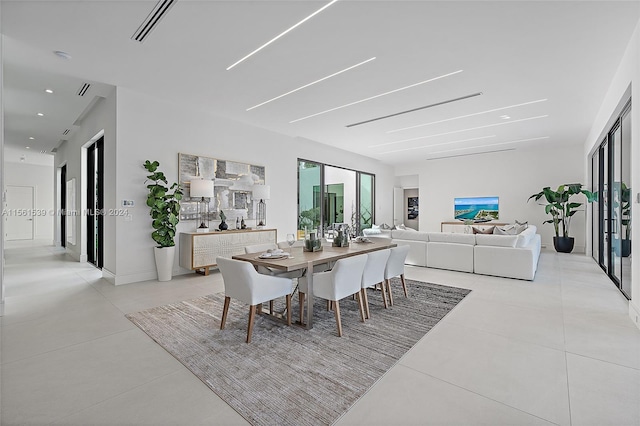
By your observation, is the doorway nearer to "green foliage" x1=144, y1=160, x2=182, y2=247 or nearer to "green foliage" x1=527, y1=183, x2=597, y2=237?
"green foliage" x1=144, y1=160, x2=182, y2=247

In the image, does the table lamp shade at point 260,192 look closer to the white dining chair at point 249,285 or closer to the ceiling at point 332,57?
the ceiling at point 332,57

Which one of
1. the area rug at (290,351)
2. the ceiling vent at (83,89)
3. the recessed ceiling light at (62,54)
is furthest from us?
the ceiling vent at (83,89)

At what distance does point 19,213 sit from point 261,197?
10337 millimetres

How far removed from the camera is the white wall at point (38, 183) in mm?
10398

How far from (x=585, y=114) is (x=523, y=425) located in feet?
20.2

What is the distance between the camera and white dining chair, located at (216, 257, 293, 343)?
2572mm

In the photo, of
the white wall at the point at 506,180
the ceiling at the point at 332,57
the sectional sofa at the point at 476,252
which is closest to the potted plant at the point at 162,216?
the ceiling at the point at 332,57

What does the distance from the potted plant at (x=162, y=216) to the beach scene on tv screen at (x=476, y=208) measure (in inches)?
341

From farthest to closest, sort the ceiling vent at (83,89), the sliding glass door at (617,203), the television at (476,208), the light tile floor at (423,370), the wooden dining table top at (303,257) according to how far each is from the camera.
Answer: the television at (476,208)
the ceiling vent at (83,89)
the sliding glass door at (617,203)
the wooden dining table top at (303,257)
the light tile floor at (423,370)

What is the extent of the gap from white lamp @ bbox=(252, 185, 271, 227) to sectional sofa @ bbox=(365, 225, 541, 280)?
89.9 inches

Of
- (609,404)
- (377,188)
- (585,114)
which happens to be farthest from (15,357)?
(377,188)

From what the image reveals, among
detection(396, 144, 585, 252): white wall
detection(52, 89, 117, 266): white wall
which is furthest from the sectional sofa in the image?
detection(396, 144, 585, 252): white wall

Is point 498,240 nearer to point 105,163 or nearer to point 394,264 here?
point 394,264

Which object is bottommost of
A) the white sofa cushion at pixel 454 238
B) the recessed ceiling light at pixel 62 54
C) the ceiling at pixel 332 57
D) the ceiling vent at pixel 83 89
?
the white sofa cushion at pixel 454 238
